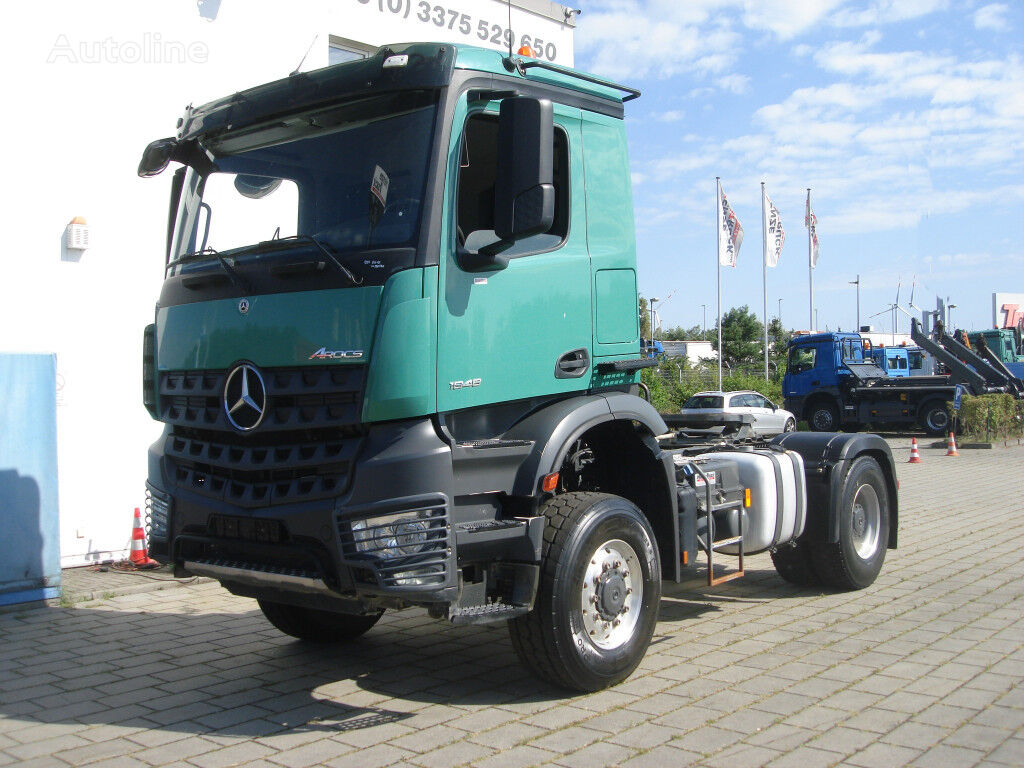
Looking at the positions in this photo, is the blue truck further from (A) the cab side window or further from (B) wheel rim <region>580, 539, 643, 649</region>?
(A) the cab side window

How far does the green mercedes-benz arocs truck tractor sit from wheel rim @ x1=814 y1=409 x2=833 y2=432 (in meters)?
23.6

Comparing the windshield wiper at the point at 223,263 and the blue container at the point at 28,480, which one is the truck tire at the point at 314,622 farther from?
the blue container at the point at 28,480

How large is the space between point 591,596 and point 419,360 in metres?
1.59

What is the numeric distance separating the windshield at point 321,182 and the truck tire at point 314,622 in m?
2.24

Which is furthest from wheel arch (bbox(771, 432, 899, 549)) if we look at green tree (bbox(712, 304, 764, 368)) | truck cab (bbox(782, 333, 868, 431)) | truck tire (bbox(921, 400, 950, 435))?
green tree (bbox(712, 304, 764, 368))

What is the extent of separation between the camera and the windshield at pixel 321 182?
4414 millimetres

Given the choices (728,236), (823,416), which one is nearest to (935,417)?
(823,416)

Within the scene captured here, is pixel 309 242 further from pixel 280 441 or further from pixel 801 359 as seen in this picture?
pixel 801 359

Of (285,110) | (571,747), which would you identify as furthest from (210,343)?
(571,747)

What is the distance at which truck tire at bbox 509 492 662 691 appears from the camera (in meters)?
4.67

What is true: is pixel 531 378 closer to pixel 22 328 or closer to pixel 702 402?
pixel 22 328

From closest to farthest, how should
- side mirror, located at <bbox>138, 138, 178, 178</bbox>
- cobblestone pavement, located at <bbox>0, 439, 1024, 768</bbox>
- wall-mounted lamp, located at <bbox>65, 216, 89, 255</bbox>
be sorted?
cobblestone pavement, located at <bbox>0, 439, 1024, 768</bbox> → side mirror, located at <bbox>138, 138, 178, 178</bbox> → wall-mounted lamp, located at <bbox>65, 216, 89, 255</bbox>

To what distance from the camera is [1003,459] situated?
19.1 m

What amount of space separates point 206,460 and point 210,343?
1.88 ft
